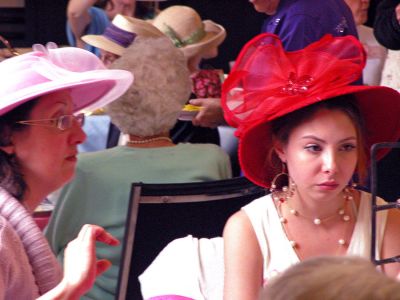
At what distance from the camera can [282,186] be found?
2227 mm

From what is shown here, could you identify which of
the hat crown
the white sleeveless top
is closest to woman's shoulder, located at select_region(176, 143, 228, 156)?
the white sleeveless top

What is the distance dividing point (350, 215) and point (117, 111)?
1.10 m

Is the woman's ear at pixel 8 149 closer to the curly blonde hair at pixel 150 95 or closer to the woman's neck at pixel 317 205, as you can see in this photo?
the woman's neck at pixel 317 205

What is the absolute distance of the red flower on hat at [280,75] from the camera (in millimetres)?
2105

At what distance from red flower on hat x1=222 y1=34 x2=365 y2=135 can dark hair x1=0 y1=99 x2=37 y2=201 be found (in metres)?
0.48

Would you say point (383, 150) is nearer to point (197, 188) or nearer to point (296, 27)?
point (197, 188)

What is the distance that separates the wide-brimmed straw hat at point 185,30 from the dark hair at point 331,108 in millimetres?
2411

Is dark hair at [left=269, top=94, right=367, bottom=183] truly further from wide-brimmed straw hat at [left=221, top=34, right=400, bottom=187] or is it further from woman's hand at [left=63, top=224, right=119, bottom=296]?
woman's hand at [left=63, top=224, right=119, bottom=296]

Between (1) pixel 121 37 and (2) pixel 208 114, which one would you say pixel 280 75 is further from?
(1) pixel 121 37

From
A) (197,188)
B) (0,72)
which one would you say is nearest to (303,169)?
(197,188)

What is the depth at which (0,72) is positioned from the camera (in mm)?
2020

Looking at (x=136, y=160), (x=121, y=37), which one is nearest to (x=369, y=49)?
(x=121, y=37)

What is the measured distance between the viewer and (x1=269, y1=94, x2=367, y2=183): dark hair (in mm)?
2102

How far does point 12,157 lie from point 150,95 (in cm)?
98
